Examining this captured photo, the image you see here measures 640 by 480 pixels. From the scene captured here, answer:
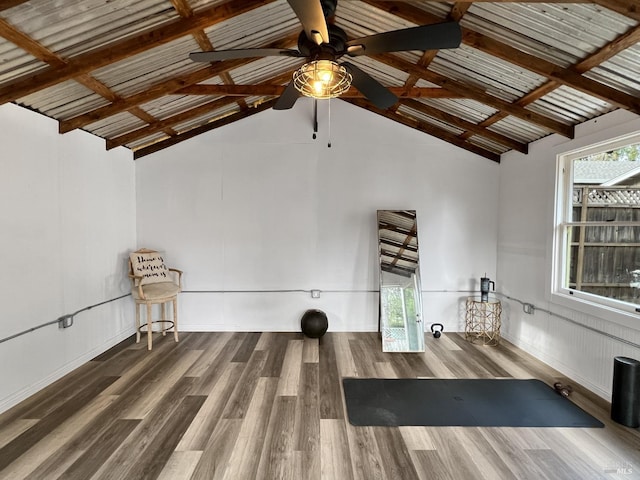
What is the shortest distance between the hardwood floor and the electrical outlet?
1.80 feet

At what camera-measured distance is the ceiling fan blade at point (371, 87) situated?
2359mm

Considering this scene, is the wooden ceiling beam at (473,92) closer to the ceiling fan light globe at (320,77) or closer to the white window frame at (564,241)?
the white window frame at (564,241)

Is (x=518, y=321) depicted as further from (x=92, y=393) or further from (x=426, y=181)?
(x=92, y=393)

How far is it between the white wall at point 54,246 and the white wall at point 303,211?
2.66 feet

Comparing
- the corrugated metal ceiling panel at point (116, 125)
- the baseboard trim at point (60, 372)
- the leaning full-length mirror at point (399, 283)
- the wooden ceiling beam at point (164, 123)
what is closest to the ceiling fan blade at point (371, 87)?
the wooden ceiling beam at point (164, 123)

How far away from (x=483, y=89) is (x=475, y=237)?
236 centimetres

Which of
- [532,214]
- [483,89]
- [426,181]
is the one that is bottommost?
[532,214]

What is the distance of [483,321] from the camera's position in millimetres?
4965

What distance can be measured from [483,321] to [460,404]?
2208 mm

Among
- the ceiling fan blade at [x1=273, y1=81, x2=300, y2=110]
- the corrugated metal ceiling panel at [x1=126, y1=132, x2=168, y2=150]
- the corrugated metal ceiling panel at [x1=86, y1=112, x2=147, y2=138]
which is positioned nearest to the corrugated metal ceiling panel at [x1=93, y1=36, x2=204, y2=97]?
the corrugated metal ceiling panel at [x1=86, y1=112, x2=147, y2=138]

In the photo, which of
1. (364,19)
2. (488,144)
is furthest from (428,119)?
(364,19)

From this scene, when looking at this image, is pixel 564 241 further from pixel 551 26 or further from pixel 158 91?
pixel 158 91

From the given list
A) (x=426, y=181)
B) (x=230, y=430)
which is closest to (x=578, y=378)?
(x=426, y=181)

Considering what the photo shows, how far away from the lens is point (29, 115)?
319cm
